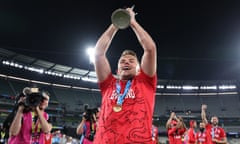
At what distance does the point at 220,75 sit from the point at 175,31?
55.1 feet

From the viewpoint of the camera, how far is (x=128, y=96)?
1.88 meters

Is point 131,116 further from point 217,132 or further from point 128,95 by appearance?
point 217,132

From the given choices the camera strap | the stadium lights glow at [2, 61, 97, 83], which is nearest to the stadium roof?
the stadium lights glow at [2, 61, 97, 83]

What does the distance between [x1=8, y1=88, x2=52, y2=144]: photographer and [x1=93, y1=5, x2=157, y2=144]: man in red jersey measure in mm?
1540

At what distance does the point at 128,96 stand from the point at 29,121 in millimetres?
2168

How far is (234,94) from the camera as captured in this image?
3778 centimetres

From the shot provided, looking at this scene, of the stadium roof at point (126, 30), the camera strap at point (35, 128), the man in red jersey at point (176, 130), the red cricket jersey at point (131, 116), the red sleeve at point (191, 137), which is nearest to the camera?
the red cricket jersey at point (131, 116)

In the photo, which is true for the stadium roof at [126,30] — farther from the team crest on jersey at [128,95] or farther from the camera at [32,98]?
the team crest on jersey at [128,95]

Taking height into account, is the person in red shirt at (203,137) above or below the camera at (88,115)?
below

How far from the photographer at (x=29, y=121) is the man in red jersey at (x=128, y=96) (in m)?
1.54

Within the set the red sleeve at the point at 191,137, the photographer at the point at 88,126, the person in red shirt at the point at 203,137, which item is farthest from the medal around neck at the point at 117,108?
the red sleeve at the point at 191,137

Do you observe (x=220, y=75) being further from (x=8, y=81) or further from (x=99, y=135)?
(x=99, y=135)

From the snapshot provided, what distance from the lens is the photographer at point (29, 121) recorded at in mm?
3188

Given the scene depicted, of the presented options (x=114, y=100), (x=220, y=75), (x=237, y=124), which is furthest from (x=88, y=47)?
(x=237, y=124)
